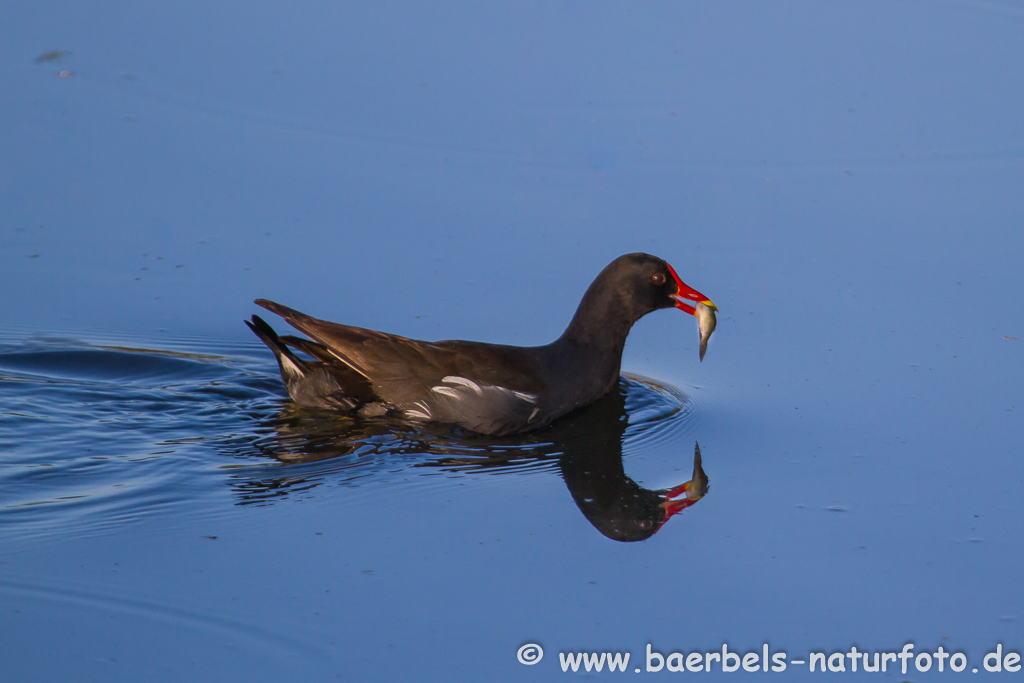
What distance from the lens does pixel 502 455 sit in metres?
6.68

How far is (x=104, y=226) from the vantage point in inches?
340

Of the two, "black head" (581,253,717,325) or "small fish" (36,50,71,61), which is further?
"small fish" (36,50,71,61)

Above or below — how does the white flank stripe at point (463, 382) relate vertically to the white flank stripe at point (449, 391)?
above

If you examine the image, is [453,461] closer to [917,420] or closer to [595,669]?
[595,669]

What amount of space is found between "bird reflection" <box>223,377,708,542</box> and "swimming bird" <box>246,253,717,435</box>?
11 centimetres

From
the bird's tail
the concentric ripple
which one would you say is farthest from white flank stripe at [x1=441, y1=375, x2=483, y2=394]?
the bird's tail

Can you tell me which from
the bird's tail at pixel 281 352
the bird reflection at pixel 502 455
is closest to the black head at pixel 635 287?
the bird reflection at pixel 502 455

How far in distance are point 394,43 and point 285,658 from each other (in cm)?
759

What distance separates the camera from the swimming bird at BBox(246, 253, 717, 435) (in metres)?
6.86

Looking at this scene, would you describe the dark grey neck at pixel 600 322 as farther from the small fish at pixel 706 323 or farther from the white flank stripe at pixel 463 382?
the white flank stripe at pixel 463 382
